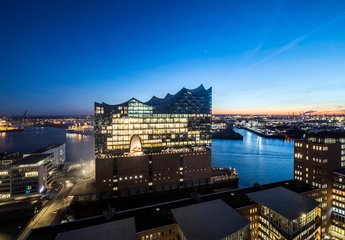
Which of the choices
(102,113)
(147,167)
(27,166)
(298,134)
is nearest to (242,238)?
(147,167)

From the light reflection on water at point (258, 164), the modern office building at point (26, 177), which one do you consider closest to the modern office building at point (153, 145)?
the modern office building at point (26, 177)

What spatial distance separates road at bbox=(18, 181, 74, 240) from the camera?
81.3 ft

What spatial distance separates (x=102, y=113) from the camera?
39.7 meters

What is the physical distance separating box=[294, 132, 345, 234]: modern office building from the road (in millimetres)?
38718

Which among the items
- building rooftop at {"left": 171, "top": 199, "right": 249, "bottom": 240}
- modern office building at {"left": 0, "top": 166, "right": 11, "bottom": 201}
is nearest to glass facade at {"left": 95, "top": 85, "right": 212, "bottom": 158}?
modern office building at {"left": 0, "top": 166, "right": 11, "bottom": 201}

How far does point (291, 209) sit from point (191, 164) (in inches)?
855

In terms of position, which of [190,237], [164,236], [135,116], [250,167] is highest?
[135,116]

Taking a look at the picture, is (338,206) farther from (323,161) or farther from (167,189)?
(167,189)

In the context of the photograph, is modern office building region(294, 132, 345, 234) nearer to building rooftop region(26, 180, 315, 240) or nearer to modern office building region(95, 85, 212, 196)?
building rooftop region(26, 180, 315, 240)

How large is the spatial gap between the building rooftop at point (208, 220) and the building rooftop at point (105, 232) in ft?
15.0

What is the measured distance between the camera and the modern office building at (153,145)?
35.2 meters

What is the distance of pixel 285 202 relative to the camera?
21.0 m

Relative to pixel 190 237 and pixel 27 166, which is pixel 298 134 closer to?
pixel 190 237

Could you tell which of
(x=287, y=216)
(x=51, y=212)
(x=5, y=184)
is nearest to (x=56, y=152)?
(x=5, y=184)
